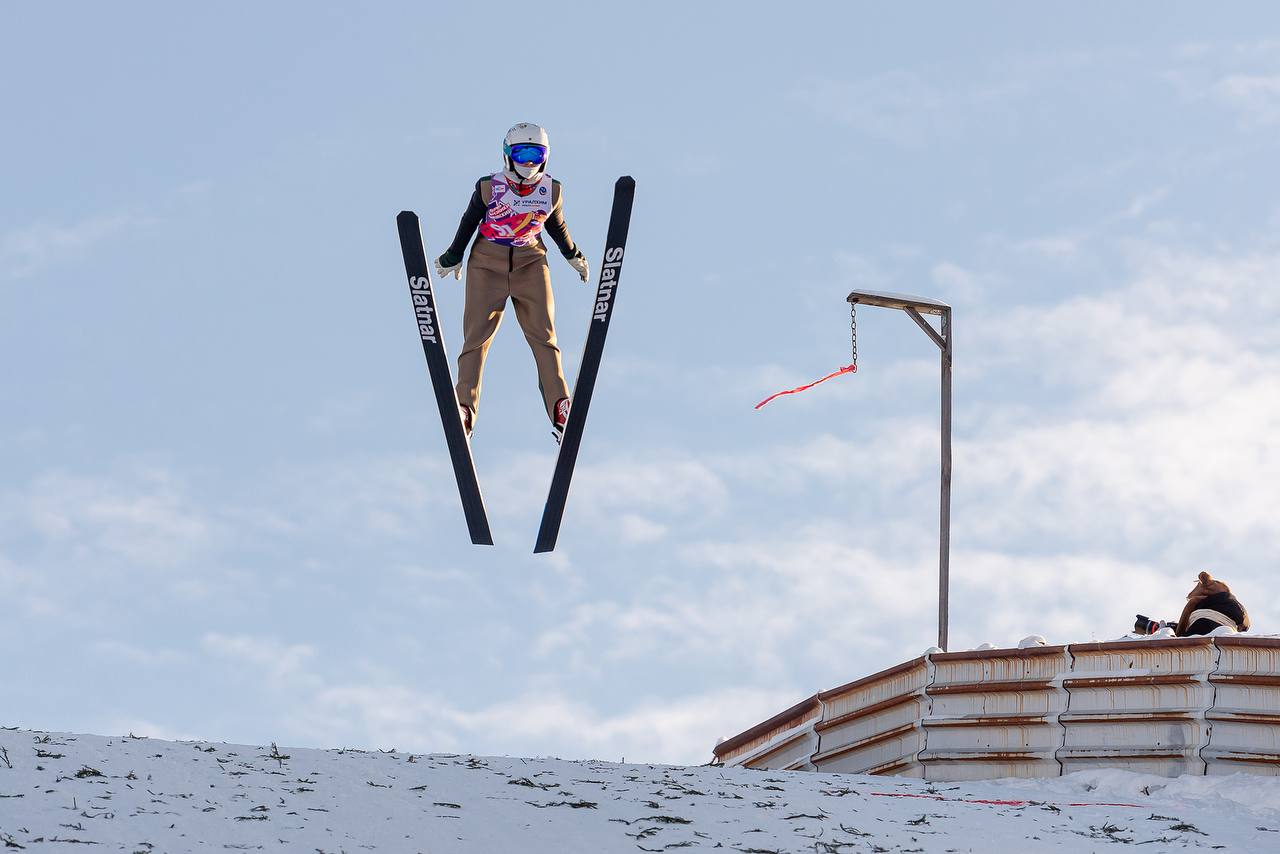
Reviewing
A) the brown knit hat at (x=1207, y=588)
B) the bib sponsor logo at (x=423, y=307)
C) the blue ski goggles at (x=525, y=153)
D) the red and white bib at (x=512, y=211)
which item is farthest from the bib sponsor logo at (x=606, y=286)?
the brown knit hat at (x=1207, y=588)

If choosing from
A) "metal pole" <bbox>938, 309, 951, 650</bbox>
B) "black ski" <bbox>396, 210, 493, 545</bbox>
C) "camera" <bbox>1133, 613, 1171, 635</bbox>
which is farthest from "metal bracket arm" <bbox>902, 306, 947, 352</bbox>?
"black ski" <bbox>396, 210, 493, 545</bbox>

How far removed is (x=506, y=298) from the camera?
45.0 feet

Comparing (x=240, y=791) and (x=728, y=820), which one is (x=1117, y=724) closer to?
(x=728, y=820)

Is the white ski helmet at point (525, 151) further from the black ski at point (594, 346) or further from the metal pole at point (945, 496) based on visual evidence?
the metal pole at point (945, 496)

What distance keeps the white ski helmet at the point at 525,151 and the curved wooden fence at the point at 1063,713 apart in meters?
5.59

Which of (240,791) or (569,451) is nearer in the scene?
(240,791)

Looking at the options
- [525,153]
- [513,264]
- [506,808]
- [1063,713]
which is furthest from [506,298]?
[1063,713]

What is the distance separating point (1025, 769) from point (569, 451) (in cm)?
466

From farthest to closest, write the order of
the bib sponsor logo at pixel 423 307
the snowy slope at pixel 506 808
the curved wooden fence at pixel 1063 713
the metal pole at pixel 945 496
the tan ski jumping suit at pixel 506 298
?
the metal pole at pixel 945 496, the tan ski jumping suit at pixel 506 298, the bib sponsor logo at pixel 423 307, the curved wooden fence at pixel 1063 713, the snowy slope at pixel 506 808

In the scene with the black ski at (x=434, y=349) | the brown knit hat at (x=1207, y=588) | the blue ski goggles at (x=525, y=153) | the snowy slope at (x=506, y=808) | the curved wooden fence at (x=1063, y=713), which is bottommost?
the snowy slope at (x=506, y=808)

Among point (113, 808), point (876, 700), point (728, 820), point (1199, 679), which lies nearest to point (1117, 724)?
point (1199, 679)

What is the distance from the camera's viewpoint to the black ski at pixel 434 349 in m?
13.2

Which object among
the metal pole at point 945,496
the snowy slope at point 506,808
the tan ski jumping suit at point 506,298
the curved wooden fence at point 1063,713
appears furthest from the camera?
the metal pole at point 945,496

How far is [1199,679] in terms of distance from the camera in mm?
13328
